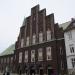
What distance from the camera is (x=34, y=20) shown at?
47.5 meters

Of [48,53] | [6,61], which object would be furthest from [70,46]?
[6,61]

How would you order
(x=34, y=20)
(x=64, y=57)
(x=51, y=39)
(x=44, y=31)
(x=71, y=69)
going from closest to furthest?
(x=71, y=69) < (x=64, y=57) < (x=51, y=39) < (x=44, y=31) < (x=34, y=20)

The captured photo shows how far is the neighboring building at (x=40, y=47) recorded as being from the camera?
→ 37000mm

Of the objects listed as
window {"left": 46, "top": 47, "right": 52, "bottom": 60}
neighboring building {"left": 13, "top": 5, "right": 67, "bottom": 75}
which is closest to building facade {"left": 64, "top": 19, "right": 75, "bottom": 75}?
neighboring building {"left": 13, "top": 5, "right": 67, "bottom": 75}

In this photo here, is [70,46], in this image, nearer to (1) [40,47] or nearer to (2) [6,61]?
(1) [40,47]

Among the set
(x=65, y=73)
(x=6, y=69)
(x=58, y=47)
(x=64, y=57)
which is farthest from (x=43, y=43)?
(x=6, y=69)

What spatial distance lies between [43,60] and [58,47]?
Result: 615 cm

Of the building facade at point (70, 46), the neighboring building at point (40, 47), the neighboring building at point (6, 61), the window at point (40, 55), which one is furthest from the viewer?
the neighboring building at point (6, 61)

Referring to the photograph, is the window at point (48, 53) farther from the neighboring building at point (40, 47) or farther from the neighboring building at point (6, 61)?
the neighboring building at point (6, 61)

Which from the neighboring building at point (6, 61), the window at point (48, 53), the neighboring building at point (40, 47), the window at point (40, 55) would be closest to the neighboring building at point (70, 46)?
the neighboring building at point (40, 47)

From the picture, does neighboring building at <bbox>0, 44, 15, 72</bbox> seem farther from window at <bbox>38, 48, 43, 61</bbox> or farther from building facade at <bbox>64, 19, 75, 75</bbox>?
building facade at <bbox>64, 19, 75, 75</bbox>

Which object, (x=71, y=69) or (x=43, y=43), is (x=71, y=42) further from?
(x=43, y=43)

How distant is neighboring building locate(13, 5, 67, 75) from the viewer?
37.0 meters

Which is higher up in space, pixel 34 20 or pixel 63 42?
pixel 34 20
